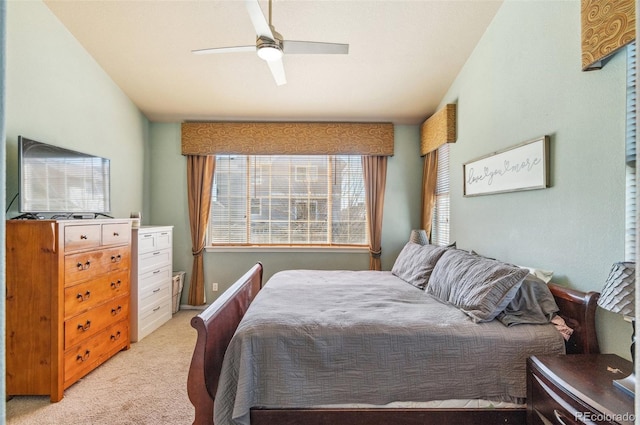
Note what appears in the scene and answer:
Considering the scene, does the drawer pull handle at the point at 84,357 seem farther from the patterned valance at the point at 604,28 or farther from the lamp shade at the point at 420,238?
the patterned valance at the point at 604,28

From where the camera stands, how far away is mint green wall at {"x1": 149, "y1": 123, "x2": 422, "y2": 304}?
4199 millimetres

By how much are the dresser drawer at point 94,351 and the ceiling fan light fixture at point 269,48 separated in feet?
8.42

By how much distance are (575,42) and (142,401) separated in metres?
3.56

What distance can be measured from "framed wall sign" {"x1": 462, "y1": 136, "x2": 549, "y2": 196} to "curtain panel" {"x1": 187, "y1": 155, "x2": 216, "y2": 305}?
3.25m

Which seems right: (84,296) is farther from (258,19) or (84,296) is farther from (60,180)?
(258,19)

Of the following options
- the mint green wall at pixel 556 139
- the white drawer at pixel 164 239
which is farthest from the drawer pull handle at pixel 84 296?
the mint green wall at pixel 556 139

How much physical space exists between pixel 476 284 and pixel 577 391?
769mm

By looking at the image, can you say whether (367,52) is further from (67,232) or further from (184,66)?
(67,232)

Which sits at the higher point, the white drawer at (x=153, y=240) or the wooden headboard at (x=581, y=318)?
the white drawer at (x=153, y=240)

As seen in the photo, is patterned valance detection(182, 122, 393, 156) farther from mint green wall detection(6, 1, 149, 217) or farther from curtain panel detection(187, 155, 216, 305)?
mint green wall detection(6, 1, 149, 217)

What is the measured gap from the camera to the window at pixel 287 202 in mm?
4277

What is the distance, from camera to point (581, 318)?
1.54m

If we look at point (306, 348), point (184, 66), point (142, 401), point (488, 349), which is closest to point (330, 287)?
point (306, 348)

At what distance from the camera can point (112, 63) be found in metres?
3.20
